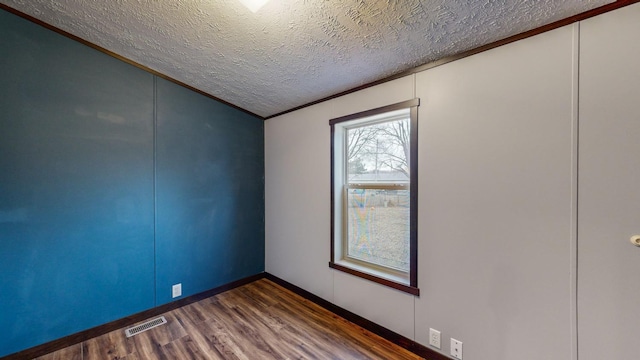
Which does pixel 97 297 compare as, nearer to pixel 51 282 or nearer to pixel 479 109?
pixel 51 282

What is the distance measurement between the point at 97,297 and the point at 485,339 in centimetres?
308

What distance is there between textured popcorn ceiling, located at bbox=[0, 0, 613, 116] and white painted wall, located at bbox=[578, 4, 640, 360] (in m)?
0.22

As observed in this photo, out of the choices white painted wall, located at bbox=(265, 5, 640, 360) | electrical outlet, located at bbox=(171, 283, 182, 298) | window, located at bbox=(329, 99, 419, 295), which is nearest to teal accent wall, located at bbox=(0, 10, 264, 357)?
electrical outlet, located at bbox=(171, 283, 182, 298)

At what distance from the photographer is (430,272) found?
183cm

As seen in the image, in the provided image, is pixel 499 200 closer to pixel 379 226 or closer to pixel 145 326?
pixel 379 226

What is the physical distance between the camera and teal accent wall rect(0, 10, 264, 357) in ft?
6.15

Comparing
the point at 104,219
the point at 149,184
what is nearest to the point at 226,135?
the point at 149,184

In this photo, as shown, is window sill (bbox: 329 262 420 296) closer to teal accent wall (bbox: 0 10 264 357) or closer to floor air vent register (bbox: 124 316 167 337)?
teal accent wall (bbox: 0 10 264 357)

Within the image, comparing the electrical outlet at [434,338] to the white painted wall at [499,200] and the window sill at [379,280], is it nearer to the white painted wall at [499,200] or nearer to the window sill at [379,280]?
the white painted wall at [499,200]

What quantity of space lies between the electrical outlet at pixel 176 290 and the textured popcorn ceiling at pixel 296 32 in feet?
7.22

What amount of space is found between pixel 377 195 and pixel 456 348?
1.24 metres

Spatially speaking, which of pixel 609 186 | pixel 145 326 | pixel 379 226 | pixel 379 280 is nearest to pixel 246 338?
pixel 145 326

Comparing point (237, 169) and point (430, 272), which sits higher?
point (237, 169)

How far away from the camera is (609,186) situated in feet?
3.99
